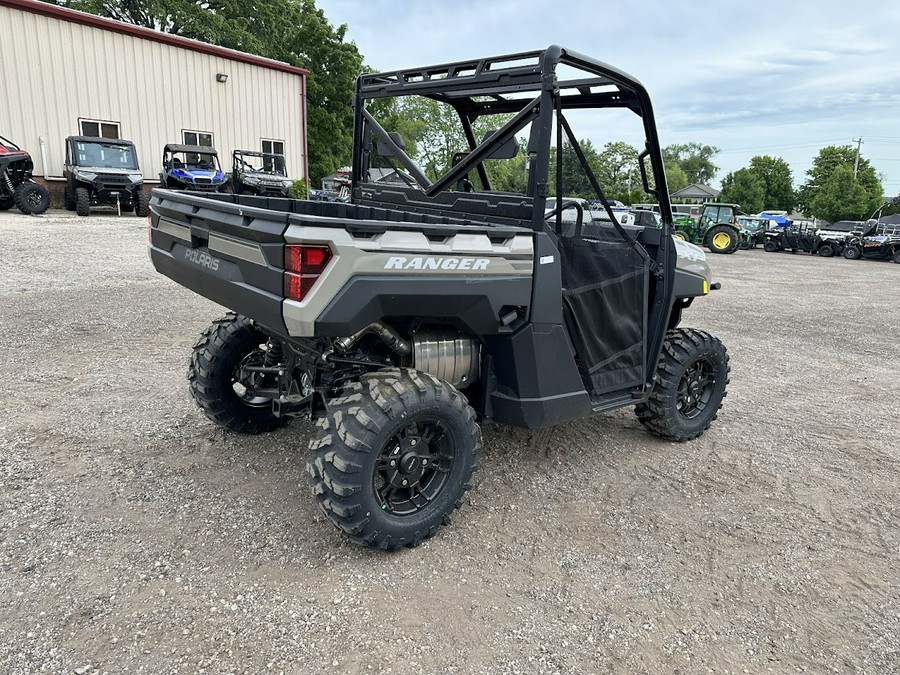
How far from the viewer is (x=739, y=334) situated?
808 centimetres

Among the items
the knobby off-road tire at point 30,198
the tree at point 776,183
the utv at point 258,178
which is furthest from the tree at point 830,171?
the knobby off-road tire at point 30,198

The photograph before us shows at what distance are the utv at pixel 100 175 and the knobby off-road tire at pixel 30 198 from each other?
2.65ft

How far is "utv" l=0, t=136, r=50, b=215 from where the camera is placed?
586 inches

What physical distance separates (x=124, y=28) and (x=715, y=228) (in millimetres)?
19761

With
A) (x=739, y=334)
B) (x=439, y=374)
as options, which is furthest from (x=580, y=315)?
(x=739, y=334)

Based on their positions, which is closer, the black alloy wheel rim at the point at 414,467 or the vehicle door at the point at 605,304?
the black alloy wheel rim at the point at 414,467

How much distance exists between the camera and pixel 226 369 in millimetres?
3836

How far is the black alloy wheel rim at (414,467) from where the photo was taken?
286 centimetres

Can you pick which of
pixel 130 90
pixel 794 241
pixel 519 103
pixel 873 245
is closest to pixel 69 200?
pixel 130 90

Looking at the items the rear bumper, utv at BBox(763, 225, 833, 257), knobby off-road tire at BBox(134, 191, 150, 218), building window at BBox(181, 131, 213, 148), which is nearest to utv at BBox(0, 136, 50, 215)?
knobby off-road tire at BBox(134, 191, 150, 218)

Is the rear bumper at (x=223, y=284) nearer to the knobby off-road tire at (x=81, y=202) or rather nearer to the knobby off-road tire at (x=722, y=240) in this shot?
the knobby off-road tire at (x=81, y=202)

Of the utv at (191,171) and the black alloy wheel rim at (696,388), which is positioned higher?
the utv at (191,171)

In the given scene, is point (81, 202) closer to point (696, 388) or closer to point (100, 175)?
point (100, 175)

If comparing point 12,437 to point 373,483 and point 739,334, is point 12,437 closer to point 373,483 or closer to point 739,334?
point 373,483
